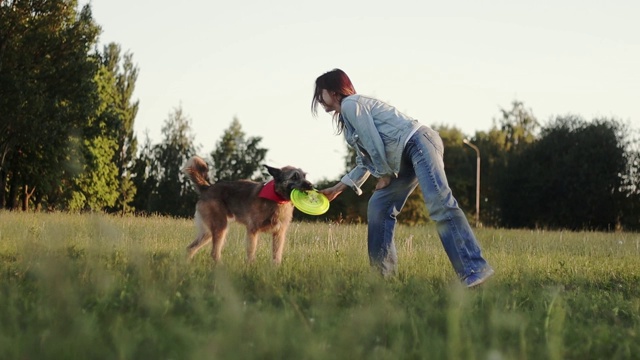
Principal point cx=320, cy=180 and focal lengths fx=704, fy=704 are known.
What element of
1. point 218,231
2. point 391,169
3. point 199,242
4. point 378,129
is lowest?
point 199,242

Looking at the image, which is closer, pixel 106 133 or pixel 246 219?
pixel 246 219

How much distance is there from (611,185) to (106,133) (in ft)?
98.2

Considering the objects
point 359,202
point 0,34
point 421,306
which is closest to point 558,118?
point 359,202

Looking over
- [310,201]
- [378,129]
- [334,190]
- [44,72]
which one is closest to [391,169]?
[378,129]

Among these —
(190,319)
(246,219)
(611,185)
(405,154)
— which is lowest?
(190,319)

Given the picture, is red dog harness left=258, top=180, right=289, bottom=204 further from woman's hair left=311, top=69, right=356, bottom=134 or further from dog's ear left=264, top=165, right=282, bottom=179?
woman's hair left=311, top=69, right=356, bottom=134

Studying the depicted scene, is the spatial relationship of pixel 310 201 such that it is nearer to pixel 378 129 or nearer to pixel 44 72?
pixel 378 129

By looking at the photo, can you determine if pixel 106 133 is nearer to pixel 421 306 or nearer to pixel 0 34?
pixel 0 34

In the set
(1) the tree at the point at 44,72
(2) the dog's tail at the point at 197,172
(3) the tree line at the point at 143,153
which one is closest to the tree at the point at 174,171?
(3) the tree line at the point at 143,153

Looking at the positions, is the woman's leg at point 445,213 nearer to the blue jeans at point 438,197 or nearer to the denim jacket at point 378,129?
the blue jeans at point 438,197

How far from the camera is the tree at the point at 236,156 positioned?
218ft

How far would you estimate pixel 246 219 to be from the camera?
369 inches

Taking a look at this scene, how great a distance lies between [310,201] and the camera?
8805 millimetres

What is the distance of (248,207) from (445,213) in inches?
130
